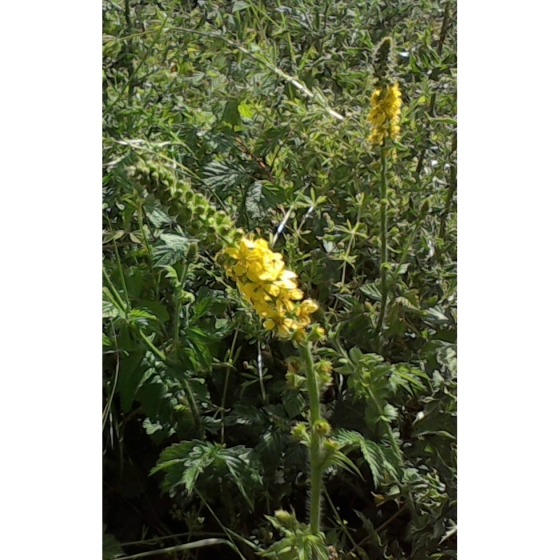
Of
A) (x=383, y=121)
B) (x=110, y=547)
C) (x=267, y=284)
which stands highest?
(x=383, y=121)

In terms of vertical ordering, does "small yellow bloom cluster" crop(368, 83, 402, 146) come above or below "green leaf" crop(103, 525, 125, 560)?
above

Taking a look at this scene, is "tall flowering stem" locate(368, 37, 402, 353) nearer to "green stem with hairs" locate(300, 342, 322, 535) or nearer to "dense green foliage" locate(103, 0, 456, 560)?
"dense green foliage" locate(103, 0, 456, 560)

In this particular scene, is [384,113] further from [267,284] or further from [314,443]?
[314,443]

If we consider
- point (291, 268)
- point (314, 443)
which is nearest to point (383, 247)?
point (291, 268)

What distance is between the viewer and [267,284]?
0.94 m

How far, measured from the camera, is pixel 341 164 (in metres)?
1.12

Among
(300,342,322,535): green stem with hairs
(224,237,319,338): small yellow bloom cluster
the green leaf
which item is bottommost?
the green leaf

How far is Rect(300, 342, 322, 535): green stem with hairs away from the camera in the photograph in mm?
952

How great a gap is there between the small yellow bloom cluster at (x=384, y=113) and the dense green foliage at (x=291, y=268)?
0.07ft

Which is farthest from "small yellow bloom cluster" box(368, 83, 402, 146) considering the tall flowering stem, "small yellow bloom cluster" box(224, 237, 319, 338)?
"small yellow bloom cluster" box(224, 237, 319, 338)

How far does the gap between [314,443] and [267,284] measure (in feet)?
0.73

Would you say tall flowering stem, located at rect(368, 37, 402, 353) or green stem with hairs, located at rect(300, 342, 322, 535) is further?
tall flowering stem, located at rect(368, 37, 402, 353)

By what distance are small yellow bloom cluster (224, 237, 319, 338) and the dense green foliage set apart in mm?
50
